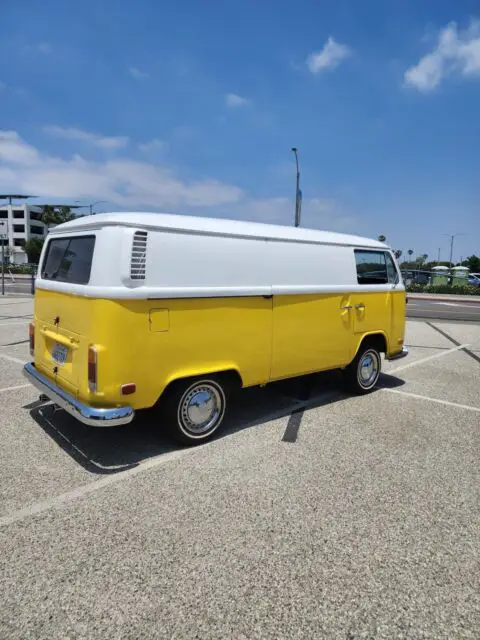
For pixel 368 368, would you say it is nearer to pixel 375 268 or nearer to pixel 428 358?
pixel 375 268

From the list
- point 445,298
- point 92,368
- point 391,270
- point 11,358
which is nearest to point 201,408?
point 92,368

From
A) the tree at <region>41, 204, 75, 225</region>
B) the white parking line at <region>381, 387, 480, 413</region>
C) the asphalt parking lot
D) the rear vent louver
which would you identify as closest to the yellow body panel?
the rear vent louver

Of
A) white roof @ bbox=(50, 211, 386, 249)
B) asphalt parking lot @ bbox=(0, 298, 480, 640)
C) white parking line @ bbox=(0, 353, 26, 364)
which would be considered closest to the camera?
asphalt parking lot @ bbox=(0, 298, 480, 640)

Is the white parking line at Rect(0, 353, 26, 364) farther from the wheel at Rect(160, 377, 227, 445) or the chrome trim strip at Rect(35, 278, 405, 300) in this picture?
the wheel at Rect(160, 377, 227, 445)

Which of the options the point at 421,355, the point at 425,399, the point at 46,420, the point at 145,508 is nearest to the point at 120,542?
the point at 145,508

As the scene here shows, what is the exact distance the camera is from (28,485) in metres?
3.47

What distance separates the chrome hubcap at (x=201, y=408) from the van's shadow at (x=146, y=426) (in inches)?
10.8

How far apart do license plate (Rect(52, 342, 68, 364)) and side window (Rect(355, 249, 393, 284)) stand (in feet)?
12.6

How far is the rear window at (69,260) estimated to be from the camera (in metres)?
3.86

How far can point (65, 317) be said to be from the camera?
159 inches

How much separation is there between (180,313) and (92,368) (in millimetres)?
913

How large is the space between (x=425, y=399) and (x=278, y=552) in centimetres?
414

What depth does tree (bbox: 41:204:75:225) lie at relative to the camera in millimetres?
82750

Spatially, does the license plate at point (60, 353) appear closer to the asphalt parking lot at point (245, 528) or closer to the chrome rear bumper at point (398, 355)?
the asphalt parking lot at point (245, 528)
